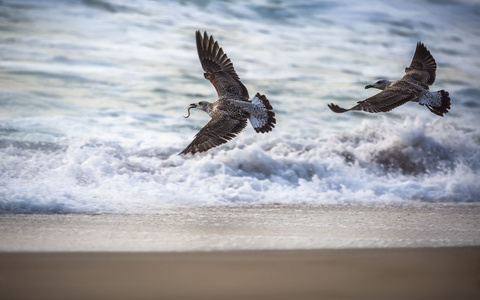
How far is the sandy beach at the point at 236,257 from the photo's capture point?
264cm

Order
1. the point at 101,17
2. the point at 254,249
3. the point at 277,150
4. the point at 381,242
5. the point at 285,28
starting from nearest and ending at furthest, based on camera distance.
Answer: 1. the point at 254,249
2. the point at 381,242
3. the point at 277,150
4. the point at 101,17
5. the point at 285,28

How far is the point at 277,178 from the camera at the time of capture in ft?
18.2

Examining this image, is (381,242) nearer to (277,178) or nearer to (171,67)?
(277,178)

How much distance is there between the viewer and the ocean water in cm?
529

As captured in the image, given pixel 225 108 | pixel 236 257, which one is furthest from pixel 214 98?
pixel 236 257

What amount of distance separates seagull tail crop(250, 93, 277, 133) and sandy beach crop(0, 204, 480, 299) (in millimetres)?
616

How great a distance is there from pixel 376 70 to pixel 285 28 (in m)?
1.14

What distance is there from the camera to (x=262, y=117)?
416 cm

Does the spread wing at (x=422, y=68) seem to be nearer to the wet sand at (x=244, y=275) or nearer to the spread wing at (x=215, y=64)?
the spread wing at (x=215, y=64)

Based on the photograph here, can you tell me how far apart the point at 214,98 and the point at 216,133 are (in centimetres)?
249

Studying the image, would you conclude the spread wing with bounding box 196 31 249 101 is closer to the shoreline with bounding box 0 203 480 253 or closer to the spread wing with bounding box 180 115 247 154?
the spread wing with bounding box 180 115 247 154

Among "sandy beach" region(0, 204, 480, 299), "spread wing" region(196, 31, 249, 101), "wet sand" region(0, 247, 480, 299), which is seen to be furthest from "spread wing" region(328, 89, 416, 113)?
"wet sand" region(0, 247, 480, 299)

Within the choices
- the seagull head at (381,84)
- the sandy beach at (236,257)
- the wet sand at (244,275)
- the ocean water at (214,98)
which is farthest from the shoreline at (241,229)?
the seagull head at (381,84)

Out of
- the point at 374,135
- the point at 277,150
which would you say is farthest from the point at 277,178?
the point at 374,135
